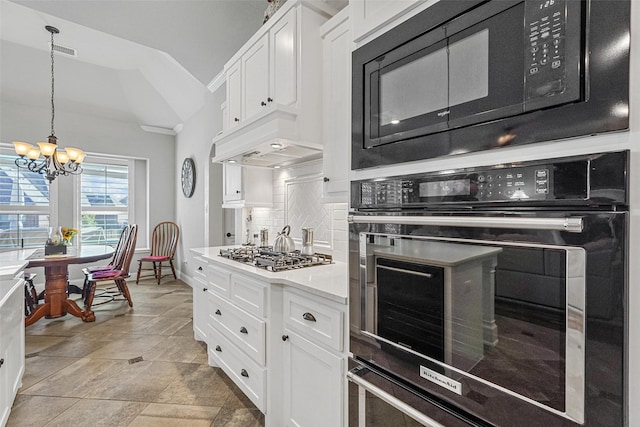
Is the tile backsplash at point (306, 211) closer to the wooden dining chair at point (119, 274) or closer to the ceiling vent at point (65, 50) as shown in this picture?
the wooden dining chair at point (119, 274)

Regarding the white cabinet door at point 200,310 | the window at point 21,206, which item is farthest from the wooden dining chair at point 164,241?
the white cabinet door at point 200,310

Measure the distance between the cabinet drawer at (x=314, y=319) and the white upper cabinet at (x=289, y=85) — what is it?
97 cm

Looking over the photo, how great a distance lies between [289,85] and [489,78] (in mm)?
1487

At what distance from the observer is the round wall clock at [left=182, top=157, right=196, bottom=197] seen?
17.2 ft

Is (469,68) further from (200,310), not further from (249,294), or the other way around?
(200,310)

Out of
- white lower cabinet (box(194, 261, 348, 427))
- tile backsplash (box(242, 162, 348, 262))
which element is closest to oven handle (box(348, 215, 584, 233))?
white lower cabinet (box(194, 261, 348, 427))

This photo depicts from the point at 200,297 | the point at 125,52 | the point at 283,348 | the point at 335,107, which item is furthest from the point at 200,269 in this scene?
the point at 125,52

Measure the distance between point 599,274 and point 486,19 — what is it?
64cm

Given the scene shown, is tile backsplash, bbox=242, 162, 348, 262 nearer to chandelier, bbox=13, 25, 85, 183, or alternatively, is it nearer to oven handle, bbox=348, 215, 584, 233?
oven handle, bbox=348, 215, 584, 233

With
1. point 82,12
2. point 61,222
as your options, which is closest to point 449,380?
point 82,12

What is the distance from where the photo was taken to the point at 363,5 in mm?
1145

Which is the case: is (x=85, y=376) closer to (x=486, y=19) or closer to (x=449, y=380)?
(x=449, y=380)

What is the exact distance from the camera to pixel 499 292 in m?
0.77

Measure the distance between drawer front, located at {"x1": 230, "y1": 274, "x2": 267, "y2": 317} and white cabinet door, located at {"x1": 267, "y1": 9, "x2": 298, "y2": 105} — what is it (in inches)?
45.6
